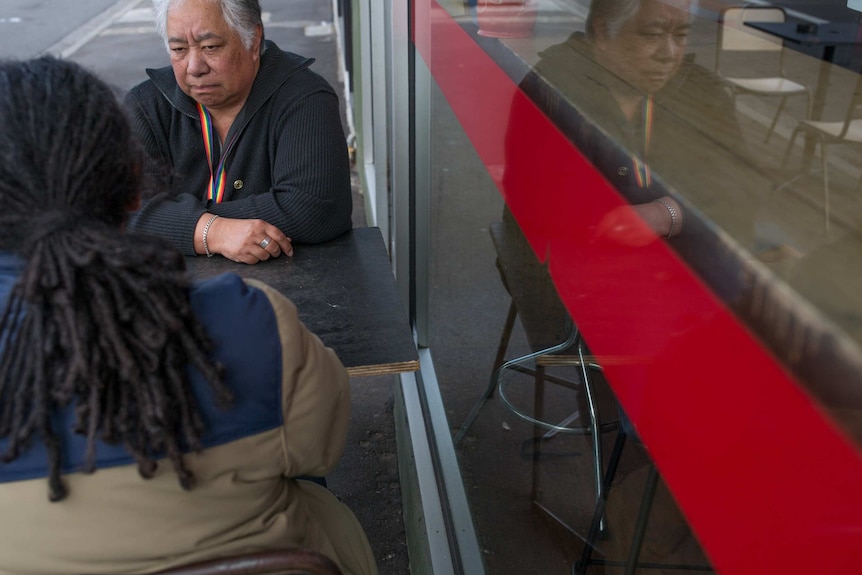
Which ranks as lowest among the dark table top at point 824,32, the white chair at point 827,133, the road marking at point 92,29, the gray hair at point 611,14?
the road marking at point 92,29

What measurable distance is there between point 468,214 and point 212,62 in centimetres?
86

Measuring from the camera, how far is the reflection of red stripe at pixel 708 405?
0.58m

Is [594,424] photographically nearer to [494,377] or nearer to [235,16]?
[494,377]

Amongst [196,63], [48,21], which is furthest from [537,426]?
[48,21]

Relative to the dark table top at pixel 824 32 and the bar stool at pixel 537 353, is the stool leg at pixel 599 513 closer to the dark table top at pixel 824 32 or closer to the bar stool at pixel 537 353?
the bar stool at pixel 537 353

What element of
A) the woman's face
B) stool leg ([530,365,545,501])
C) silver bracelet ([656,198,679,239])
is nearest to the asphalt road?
stool leg ([530,365,545,501])

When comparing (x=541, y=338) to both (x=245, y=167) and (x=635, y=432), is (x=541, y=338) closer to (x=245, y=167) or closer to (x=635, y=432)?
(x=635, y=432)

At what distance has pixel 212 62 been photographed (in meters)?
2.07

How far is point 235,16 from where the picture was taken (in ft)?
6.77

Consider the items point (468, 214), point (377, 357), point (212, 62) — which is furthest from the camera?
point (468, 214)

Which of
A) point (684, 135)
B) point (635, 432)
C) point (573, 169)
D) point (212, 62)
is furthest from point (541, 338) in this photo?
point (212, 62)

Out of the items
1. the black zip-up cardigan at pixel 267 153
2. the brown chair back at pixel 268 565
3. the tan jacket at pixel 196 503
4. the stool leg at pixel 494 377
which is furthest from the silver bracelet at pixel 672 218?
the black zip-up cardigan at pixel 267 153

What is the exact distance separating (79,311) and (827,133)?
0.88 m

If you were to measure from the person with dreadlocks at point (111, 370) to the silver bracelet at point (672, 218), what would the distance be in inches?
20.4
